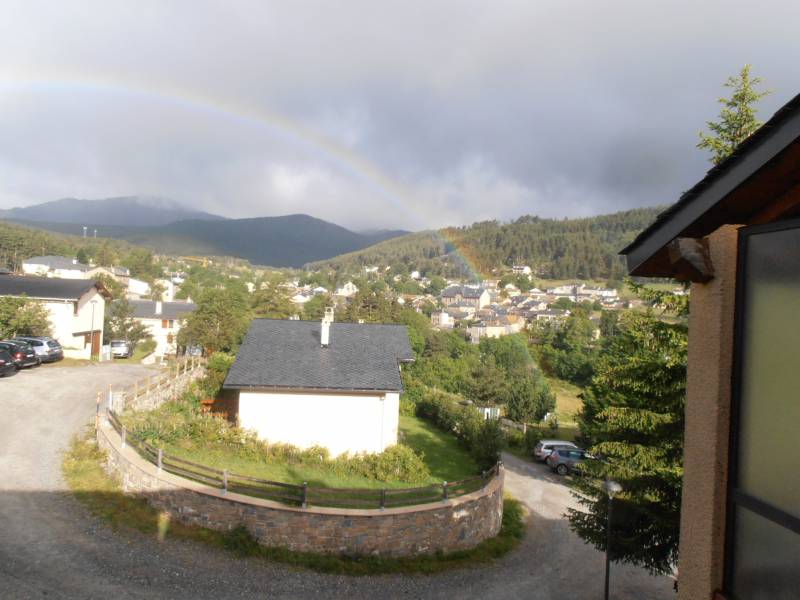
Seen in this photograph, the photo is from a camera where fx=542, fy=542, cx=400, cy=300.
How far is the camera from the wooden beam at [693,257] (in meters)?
3.80

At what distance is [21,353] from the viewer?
2422 centimetres

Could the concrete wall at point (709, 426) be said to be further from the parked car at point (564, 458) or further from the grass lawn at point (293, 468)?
the parked car at point (564, 458)

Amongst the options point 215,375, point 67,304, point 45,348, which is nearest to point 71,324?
point 67,304

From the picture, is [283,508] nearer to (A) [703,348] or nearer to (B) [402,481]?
(B) [402,481]

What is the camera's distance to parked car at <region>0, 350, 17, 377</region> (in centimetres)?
2220

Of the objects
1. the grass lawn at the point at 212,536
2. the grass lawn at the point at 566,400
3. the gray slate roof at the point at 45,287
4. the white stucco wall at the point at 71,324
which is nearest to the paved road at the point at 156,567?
the grass lawn at the point at 212,536

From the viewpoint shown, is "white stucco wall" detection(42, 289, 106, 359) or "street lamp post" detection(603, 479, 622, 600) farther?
"white stucco wall" detection(42, 289, 106, 359)

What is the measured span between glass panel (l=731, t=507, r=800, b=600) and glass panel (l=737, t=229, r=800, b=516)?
167 millimetres

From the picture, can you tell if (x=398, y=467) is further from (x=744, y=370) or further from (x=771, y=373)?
(x=771, y=373)

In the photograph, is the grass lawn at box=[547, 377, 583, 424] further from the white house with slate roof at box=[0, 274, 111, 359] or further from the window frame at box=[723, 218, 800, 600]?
the window frame at box=[723, 218, 800, 600]

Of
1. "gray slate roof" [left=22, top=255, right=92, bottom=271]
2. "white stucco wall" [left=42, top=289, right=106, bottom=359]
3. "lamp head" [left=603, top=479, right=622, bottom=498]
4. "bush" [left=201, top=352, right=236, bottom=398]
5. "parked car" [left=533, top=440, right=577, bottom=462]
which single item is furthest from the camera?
"gray slate roof" [left=22, top=255, right=92, bottom=271]

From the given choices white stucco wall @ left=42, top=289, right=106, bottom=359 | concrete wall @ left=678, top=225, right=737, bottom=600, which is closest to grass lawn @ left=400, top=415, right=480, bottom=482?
concrete wall @ left=678, top=225, right=737, bottom=600

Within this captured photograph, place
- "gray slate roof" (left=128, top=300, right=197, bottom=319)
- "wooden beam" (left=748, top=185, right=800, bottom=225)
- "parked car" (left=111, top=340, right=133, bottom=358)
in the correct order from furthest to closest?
"gray slate roof" (left=128, top=300, right=197, bottom=319) → "parked car" (left=111, top=340, right=133, bottom=358) → "wooden beam" (left=748, top=185, right=800, bottom=225)

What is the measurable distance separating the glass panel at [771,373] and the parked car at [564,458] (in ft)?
71.1
